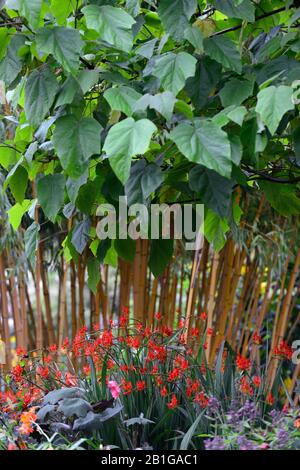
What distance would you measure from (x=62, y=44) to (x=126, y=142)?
25 centimetres

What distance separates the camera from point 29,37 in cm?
141

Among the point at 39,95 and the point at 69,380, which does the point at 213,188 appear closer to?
the point at 39,95

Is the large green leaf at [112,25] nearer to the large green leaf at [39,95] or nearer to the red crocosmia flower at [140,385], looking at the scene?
the large green leaf at [39,95]

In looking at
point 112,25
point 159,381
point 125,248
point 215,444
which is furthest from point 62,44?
point 159,381

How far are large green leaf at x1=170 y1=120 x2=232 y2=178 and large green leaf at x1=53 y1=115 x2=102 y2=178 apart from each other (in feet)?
0.62

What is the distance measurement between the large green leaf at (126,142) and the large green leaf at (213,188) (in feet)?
0.45

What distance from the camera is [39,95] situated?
4.51 feet

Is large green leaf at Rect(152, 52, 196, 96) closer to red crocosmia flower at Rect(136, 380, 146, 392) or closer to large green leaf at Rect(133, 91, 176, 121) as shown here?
large green leaf at Rect(133, 91, 176, 121)

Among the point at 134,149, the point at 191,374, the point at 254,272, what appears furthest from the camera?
the point at 254,272

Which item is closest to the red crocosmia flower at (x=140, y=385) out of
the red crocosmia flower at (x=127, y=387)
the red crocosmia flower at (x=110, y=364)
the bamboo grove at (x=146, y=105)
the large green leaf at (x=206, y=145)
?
the red crocosmia flower at (x=127, y=387)

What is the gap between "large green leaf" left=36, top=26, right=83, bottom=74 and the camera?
1286 mm

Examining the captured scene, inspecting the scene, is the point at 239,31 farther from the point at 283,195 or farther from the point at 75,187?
the point at 75,187

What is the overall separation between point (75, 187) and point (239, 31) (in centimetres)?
56
